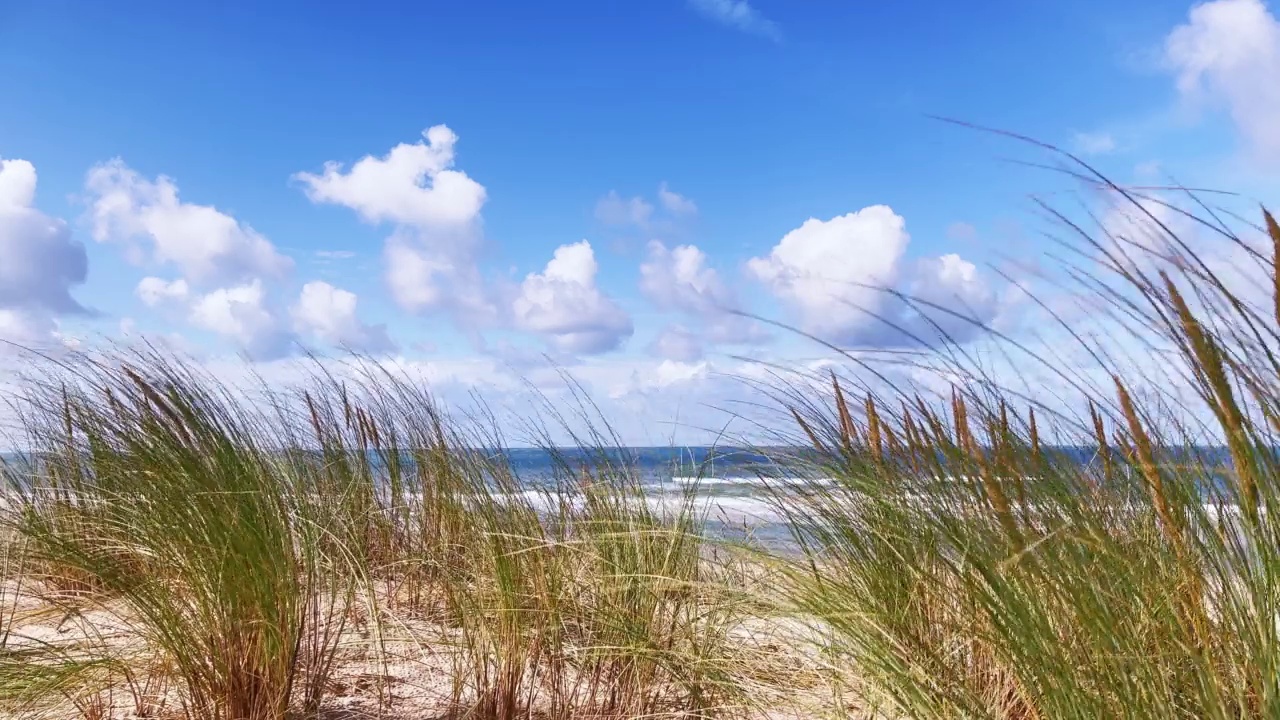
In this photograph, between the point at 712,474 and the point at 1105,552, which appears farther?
the point at 712,474

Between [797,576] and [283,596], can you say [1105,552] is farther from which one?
[283,596]

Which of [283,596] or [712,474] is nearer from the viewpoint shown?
[283,596]

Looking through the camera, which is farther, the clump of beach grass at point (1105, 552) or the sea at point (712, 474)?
the sea at point (712, 474)

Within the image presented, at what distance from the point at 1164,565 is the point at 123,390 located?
112 inches

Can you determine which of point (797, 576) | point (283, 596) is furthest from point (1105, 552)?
point (283, 596)

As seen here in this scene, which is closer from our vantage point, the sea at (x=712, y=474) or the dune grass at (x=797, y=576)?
the dune grass at (x=797, y=576)

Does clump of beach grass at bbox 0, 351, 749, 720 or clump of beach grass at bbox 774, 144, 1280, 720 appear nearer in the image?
clump of beach grass at bbox 774, 144, 1280, 720

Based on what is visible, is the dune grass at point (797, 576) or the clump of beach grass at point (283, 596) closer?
the dune grass at point (797, 576)

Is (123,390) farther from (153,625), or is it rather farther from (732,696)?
(732,696)

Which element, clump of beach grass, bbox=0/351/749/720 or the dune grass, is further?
clump of beach grass, bbox=0/351/749/720

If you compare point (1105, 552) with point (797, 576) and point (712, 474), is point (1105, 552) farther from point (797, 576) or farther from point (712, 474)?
point (712, 474)

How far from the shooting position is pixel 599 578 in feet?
9.02

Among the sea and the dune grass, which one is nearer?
the dune grass

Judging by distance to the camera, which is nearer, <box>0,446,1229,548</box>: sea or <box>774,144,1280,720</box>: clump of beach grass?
<box>774,144,1280,720</box>: clump of beach grass
